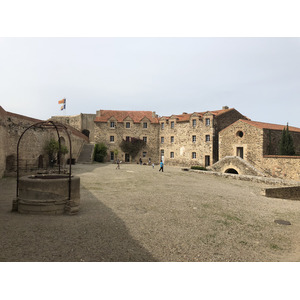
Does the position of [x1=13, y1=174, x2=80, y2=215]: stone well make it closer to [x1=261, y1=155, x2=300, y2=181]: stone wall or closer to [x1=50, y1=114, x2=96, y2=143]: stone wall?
[x1=261, y1=155, x2=300, y2=181]: stone wall

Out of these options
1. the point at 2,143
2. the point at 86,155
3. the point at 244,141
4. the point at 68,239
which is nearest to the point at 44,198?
the point at 68,239

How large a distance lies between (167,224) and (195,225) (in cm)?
93

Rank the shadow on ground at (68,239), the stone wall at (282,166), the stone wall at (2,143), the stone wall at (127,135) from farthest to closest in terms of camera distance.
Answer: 1. the stone wall at (127,135)
2. the stone wall at (282,166)
3. the stone wall at (2,143)
4. the shadow on ground at (68,239)

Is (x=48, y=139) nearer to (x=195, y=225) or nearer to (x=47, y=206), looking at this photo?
(x=47, y=206)

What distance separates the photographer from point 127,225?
673 cm

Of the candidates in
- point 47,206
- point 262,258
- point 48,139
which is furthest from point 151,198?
point 48,139

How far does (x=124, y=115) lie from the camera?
41.2 meters

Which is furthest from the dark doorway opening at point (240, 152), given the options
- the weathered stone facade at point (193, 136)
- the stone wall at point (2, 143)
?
the stone wall at point (2, 143)

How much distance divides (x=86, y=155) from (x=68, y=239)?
2851 centimetres

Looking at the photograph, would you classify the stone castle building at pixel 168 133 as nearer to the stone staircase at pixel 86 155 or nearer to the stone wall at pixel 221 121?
the stone wall at pixel 221 121

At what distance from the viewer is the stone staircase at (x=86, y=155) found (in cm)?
3138

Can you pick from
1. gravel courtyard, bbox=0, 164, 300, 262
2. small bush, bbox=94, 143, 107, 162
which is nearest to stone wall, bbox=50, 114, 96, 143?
small bush, bbox=94, 143, 107, 162

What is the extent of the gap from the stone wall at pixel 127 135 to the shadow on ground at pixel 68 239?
102ft

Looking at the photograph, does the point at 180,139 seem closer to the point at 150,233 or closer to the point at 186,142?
the point at 186,142
